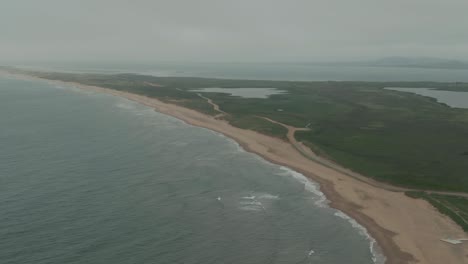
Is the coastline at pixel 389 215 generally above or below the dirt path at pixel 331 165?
below

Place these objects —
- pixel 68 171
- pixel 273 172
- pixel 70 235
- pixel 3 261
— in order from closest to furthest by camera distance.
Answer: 1. pixel 3 261
2. pixel 70 235
3. pixel 68 171
4. pixel 273 172

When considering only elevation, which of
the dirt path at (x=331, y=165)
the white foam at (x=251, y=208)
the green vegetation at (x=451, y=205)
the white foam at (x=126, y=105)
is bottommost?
the white foam at (x=251, y=208)

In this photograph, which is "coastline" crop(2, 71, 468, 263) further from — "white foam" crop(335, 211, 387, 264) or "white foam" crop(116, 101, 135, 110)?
"white foam" crop(116, 101, 135, 110)

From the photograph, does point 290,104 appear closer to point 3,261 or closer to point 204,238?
point 204,238

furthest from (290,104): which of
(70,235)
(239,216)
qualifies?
(70,235)

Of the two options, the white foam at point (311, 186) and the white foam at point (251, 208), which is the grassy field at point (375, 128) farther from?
the white foam at point (251, 208)

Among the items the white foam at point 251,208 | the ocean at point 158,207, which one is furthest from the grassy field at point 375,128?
the white foam at point 251,208

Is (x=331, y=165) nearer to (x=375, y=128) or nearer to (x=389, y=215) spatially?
(x=389, y=215)
